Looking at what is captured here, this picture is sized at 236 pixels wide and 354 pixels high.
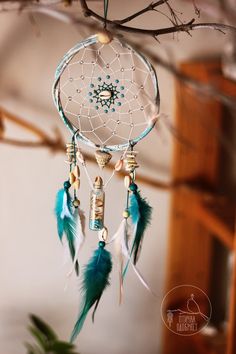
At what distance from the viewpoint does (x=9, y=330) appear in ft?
3.23

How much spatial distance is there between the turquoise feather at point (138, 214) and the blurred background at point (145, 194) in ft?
1.01

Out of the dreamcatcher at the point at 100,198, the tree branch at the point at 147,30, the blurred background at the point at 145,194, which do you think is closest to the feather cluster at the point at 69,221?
the dreamcatcher at the point at 100,198

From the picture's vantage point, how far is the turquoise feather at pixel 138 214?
464mm

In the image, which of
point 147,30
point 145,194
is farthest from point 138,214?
point 145,194

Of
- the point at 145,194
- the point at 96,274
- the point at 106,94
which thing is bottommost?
the point at 96,274

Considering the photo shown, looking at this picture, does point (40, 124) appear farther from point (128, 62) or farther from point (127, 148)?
point (127, 148)

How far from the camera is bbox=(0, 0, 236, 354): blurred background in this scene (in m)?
0.88

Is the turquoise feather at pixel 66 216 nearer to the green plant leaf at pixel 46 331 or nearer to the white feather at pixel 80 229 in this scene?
the white feather at pixel 80 229

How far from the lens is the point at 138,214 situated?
1.53ft

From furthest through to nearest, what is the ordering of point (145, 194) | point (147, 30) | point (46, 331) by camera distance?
point (145, 194)
point (46, 331)
point (147, 30)

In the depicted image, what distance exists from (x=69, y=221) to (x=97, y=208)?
3 centimetres

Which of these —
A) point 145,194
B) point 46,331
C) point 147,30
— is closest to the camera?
point 147,30

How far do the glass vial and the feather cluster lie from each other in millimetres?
22

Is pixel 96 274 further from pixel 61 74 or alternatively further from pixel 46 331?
pixel 46 331
